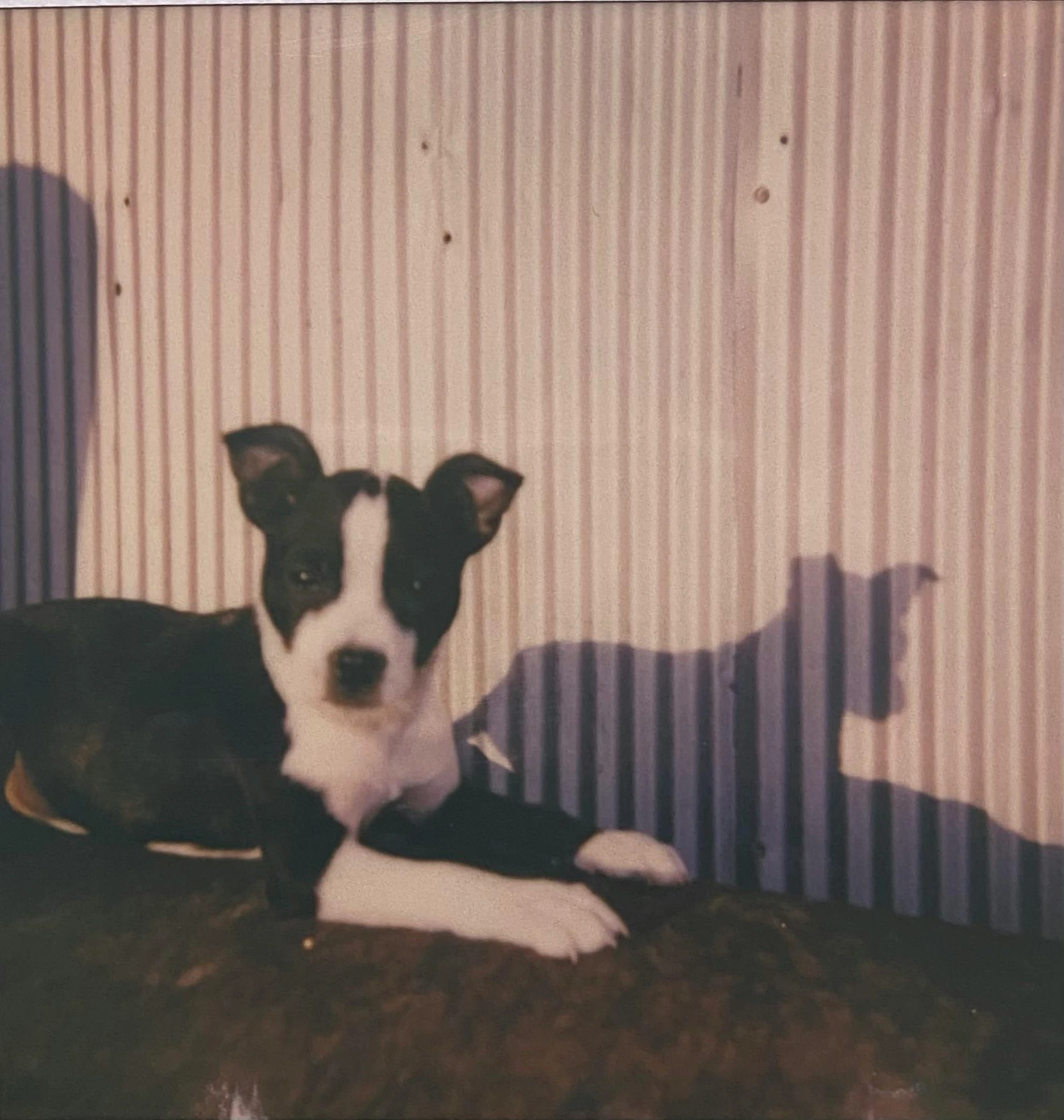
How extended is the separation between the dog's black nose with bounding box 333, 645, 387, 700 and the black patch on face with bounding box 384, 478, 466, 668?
3.7 inches

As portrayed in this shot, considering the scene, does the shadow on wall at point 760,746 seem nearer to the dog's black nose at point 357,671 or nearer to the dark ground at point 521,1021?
the dark ground at point 521,1021

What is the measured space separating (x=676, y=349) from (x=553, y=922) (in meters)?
1.25

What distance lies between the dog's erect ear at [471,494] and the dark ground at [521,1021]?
33.0 inches

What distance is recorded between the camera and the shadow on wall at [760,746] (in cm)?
205

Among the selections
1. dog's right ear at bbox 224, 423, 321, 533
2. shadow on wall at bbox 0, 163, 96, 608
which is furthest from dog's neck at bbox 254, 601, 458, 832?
shadow on wall at bbox 0, 163, 96, 608

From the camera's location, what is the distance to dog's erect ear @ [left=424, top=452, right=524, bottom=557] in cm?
197

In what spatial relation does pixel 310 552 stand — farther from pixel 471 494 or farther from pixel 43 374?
pixel 43 374

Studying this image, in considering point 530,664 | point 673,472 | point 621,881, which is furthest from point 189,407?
point 621,881

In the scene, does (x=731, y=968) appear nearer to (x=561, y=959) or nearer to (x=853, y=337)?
(x=561, y=959)

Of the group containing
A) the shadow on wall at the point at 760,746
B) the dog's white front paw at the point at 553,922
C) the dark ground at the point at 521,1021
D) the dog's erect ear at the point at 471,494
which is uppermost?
the dog's erect ear at the point at 471,494

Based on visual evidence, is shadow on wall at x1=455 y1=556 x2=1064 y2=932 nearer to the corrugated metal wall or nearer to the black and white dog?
the corrugated metal wall

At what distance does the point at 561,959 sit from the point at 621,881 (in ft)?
1.03

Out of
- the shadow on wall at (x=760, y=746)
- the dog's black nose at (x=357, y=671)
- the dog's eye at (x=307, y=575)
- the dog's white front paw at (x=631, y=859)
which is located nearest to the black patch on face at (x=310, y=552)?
the dog's eye at (x=307, y=575)

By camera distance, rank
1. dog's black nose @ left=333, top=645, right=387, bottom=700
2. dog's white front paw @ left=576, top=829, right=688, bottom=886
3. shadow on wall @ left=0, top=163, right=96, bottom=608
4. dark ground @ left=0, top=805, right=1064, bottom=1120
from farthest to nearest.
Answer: shadow on wall @ left=0, top=163, right=96, bottom=608 → dog's white front paw @ left=576, top=829, right=688, bottom=886 → dog's black nose @ left=333, top=645, right=387, bottom=700 → dark ground @ left=0, top=805, right=1064, bottom=1120
